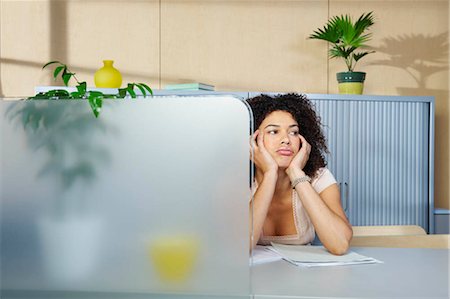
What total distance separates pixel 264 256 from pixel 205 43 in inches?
122

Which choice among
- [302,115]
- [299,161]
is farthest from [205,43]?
[299,161]

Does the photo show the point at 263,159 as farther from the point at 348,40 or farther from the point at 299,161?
the point at 348,40

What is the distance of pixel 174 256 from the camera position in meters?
0.88

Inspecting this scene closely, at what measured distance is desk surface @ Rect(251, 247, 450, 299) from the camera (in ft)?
3.76

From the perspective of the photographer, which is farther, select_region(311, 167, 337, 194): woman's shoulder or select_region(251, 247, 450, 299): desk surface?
select_region(311, 167, 337, 194): woman's shoulder

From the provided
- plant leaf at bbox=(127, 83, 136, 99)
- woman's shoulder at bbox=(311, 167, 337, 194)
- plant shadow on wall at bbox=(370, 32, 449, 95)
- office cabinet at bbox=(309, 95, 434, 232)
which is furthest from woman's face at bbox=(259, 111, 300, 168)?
plant shadow on wall at bbox=(370, 32, 449, 95)

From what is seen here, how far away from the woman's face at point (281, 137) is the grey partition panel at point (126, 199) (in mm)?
1017

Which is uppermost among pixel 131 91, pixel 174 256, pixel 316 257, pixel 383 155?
pixel 131 91

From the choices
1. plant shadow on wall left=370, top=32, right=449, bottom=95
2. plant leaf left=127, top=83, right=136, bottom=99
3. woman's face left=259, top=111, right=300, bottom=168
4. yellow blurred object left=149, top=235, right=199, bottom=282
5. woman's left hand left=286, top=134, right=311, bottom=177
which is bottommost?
yellow blurred object left=149, top=235, right=199, bottom=282

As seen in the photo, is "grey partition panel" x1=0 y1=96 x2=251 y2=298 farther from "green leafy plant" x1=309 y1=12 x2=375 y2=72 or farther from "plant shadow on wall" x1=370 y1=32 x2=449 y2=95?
"plant shadow on wall" x1=370 y1=32 x2=449 y2=95

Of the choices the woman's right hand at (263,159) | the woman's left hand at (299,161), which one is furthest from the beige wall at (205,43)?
the woman's right hand at (263,159)

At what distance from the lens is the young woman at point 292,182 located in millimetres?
1781

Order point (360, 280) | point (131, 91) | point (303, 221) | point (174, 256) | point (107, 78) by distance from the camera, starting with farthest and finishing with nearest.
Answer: point (107, 78), point (303, 221), point (360, 280), point (131, 91), point (174, 256)

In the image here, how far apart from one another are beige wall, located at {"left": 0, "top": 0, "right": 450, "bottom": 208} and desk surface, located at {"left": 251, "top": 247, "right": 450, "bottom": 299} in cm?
299
